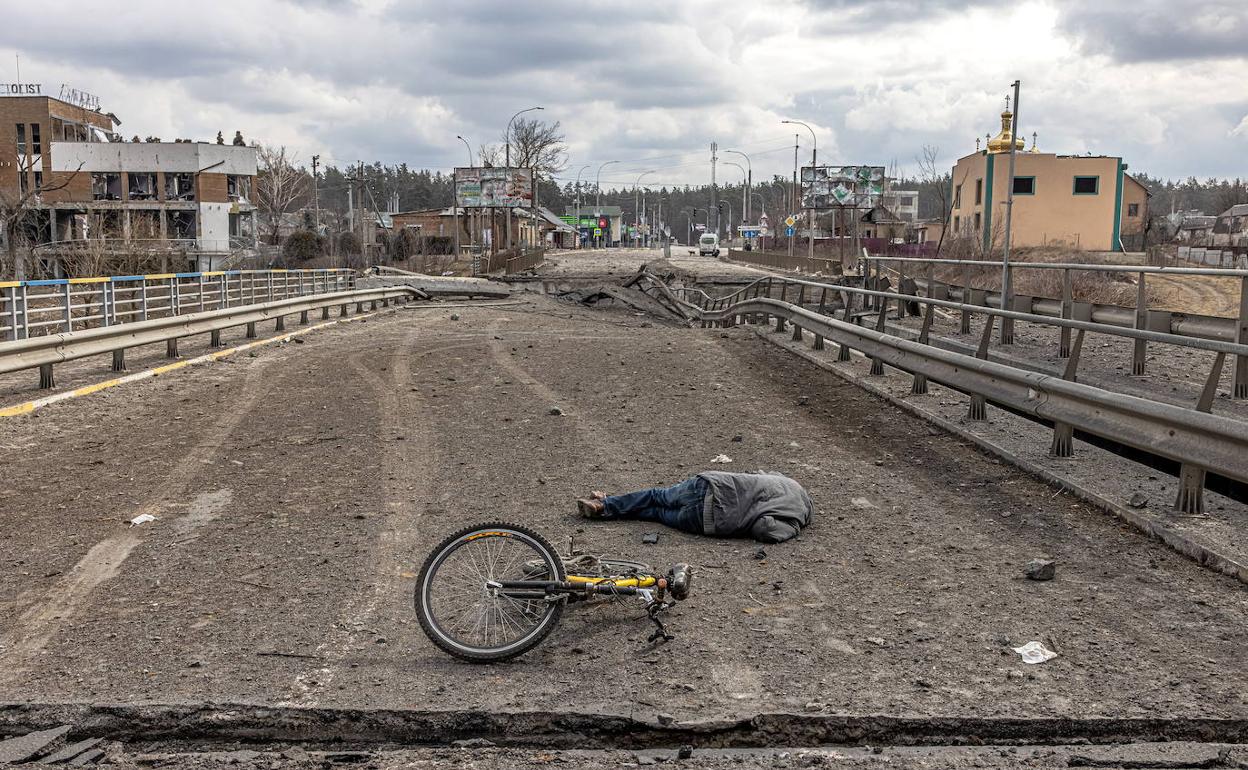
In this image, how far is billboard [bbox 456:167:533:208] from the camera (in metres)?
89.4

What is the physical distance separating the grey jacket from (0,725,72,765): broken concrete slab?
373cm

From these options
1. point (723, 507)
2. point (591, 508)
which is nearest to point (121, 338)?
point (591, 508)

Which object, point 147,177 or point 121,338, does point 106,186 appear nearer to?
point 147,177

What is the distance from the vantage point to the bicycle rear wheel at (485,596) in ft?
16.3

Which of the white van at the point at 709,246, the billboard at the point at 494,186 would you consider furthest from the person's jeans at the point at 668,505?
the white van at the point at 709,246

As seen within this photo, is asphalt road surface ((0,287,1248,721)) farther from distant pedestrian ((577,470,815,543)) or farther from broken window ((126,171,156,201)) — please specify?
broken window ((126,171,156,201))

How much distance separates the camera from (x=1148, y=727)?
13.6 ft

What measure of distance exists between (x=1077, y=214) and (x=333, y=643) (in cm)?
8253

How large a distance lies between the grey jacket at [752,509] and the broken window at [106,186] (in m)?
100

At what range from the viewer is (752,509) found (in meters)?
6.92

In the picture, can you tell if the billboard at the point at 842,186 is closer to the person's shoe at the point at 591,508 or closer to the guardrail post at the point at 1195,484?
the guardrail post at the point at 1195,484

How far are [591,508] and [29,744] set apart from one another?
12.2ft

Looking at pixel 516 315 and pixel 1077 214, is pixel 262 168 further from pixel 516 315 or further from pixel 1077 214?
pixel 516 315

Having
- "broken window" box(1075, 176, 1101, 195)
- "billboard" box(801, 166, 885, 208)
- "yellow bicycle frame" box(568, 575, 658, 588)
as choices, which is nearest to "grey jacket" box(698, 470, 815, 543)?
"yellow bicycle frame" box(568, 575, 658, 588)
